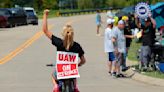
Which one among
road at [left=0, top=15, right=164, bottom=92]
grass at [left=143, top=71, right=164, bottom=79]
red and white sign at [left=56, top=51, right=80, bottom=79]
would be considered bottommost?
road at [left=0, top=15, right=164, bottom=92]

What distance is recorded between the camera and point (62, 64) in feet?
27.2

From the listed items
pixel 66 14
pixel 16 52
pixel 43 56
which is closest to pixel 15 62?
pixel 43 56

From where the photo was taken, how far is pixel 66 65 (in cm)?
830

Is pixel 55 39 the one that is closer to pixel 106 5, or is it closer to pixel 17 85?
pixel 17 85

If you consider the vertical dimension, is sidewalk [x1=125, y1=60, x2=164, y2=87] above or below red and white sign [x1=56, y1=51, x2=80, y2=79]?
below

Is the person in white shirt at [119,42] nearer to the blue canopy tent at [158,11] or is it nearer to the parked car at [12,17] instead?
the blue canopy tent at [158,11]

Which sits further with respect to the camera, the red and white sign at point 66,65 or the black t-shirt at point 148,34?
the black t-shirt at point 148,34

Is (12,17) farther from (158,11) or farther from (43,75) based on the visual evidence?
(43,75)


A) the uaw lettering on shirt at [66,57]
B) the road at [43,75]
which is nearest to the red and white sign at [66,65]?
the uaw lettering on shirt at [66,57]

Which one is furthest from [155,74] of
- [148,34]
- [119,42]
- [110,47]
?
[110,47]

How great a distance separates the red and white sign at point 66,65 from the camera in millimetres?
8164

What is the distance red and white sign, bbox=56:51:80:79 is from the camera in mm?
8164

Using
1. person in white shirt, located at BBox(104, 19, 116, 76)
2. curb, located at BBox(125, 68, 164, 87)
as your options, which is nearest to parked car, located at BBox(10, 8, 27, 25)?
person in white shirt, located at BBox(104, 19, 116, 76)

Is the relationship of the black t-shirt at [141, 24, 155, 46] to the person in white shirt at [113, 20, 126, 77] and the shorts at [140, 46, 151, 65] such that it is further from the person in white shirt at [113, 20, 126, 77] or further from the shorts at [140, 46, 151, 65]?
the person in white shirt at [113, 20, 126, 77]
